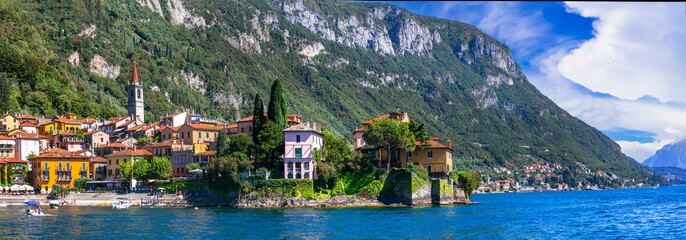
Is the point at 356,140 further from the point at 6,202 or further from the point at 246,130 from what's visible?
the point at 6,202

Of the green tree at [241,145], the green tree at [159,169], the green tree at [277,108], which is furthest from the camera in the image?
the green tree at [159,169]

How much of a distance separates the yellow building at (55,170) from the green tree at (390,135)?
4797 cm

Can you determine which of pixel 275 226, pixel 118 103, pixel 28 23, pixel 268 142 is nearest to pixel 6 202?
pixel 268 142

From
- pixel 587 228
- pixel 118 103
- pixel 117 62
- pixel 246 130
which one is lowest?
pixel 587 228

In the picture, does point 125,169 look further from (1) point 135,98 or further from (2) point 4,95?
(1) point 135,98

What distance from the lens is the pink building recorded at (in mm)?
75312

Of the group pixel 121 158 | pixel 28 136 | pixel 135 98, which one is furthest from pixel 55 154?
pixel 135 98

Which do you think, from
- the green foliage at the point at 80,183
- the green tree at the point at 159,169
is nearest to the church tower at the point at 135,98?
the green foliage at the point at 80,183

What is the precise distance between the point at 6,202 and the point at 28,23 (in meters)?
105

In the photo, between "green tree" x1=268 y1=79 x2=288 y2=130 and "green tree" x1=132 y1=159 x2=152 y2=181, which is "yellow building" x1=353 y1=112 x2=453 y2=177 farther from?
"green tree" x1=132 y1=159 x2=152 y2=181

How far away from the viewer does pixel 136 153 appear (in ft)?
306

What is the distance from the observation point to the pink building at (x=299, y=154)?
75312mm

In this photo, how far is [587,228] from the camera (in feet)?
173

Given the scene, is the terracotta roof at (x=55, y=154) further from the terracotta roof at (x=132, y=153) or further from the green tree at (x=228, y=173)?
the green tree at (x=228, y=173)
